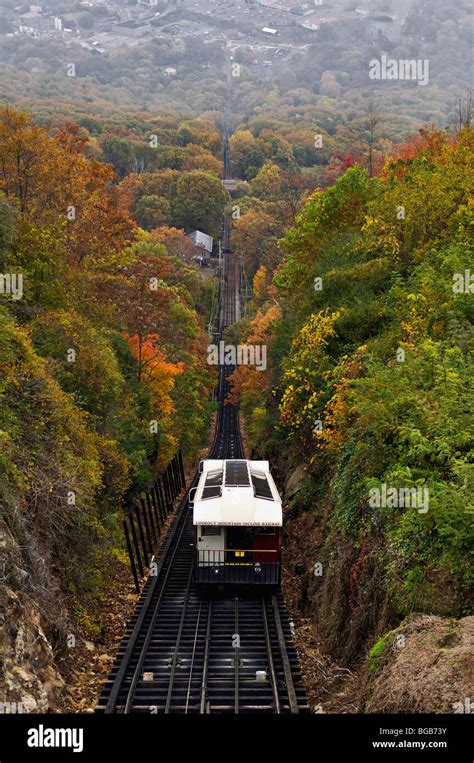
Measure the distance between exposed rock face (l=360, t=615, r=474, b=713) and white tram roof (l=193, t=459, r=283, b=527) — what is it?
26.9 feet

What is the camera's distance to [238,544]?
19828 millimetres

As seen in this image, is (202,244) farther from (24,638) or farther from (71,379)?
(24,638)

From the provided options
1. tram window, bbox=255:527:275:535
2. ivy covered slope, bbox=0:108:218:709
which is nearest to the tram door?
tram window, bbox=255:527:275:535

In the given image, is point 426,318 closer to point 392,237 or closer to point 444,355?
point 444,355

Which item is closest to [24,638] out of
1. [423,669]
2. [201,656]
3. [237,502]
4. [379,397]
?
[201,656]

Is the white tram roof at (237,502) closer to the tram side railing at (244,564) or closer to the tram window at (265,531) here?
the tram window at (265,531)

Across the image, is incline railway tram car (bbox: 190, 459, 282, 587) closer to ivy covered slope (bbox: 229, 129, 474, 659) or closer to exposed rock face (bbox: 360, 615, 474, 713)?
ivy covered slope (bbox: 229, 129, 474, 659)

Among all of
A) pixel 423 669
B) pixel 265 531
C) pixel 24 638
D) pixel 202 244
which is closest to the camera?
pixel 423 669

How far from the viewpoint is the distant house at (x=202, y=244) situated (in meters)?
112

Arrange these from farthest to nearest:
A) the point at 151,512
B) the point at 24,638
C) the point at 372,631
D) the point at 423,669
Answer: the point at 151,512 → the point at 372,631 → the point at 24,638 → the point at 423,669

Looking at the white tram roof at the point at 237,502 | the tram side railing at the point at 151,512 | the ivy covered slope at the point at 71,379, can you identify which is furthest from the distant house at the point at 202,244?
the white tram roof at the point at 237,502

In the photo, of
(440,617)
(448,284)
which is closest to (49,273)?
(448,284)

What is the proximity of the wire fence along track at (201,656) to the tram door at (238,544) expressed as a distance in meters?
1.15

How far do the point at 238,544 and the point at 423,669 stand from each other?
10432 millimetres
